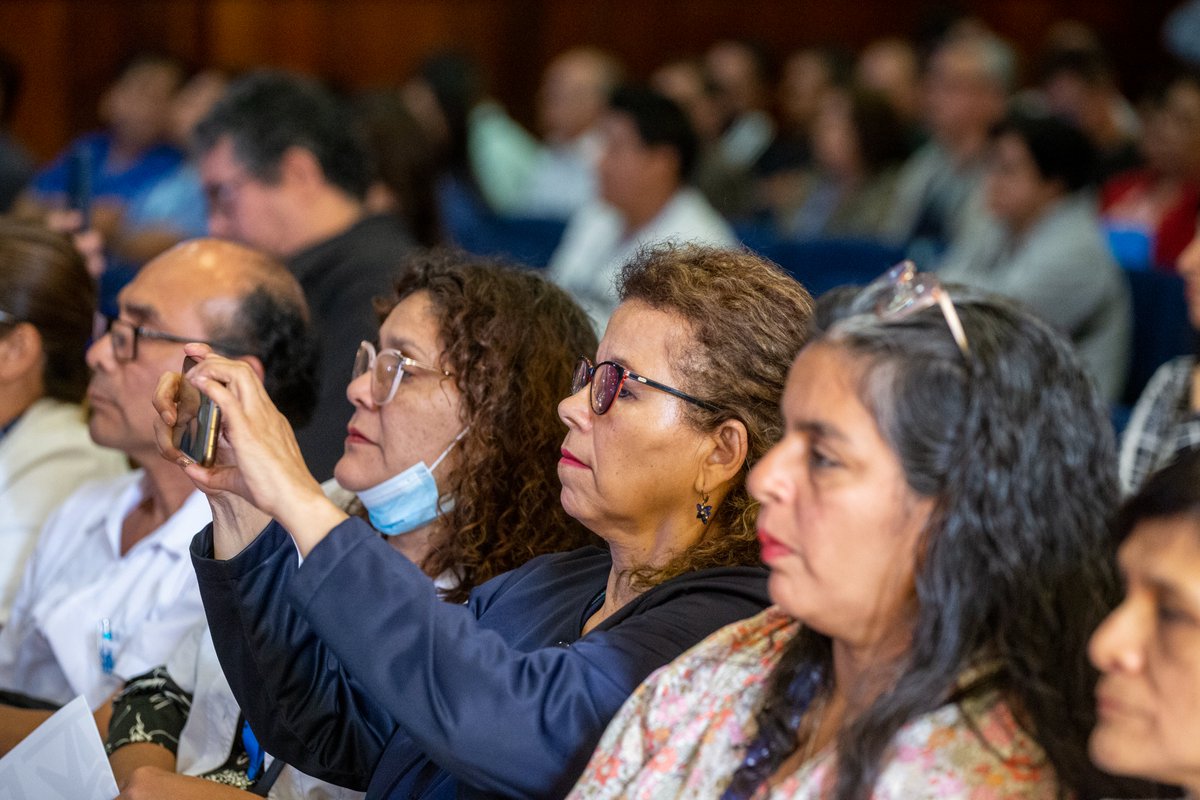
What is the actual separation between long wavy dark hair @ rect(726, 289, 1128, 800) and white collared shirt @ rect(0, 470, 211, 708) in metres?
1.31

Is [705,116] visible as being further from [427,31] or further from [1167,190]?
[1167,190]

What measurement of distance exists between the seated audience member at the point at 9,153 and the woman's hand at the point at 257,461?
3832 mm

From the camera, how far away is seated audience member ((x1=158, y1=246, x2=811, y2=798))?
146cm

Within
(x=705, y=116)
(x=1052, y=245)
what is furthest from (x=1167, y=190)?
(x=705, y=116)

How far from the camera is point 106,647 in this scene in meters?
2.34

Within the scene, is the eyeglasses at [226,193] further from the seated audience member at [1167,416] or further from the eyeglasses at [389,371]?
the seated audience member at [1167,416]

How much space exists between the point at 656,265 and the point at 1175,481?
808 millimetres

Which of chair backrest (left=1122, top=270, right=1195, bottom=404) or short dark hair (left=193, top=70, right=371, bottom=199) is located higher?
short dark hair (left=193, top=70, right=371, bottom=199)

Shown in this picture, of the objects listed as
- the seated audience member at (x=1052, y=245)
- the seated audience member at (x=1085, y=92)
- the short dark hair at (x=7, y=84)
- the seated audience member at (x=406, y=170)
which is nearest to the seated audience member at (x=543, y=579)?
the seated audience member at (x=406, y=170)

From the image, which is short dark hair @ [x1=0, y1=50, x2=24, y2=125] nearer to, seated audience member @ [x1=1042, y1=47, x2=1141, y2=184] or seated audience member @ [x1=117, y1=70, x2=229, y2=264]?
seated audience member @ [x1=117, y1=70, x2=229, y2=264]

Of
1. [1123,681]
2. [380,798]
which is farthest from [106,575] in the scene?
[1123,681]

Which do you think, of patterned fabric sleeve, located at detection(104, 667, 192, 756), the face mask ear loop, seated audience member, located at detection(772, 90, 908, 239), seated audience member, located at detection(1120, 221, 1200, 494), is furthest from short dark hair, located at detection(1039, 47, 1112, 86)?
patterned fabric sleeve, located at detection(104, 667, 192, 756)

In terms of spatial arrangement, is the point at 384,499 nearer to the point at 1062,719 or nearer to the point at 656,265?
the point at 656,265

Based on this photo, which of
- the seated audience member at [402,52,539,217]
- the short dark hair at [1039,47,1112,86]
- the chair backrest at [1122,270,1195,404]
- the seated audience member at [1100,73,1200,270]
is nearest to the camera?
the chair backrest at [1122,270,1195,404]
